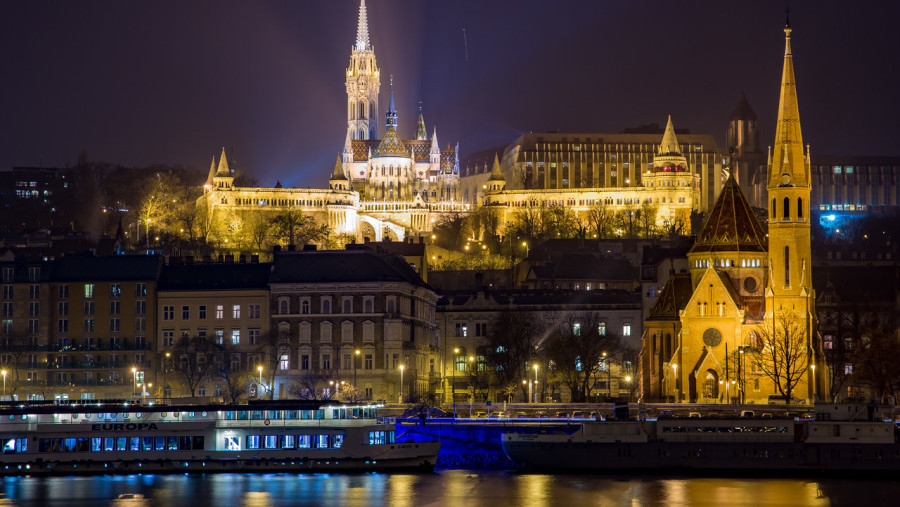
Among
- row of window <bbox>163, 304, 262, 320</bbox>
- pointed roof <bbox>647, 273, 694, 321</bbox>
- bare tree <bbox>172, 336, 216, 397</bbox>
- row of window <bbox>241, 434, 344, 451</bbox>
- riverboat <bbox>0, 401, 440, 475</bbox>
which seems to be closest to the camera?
riverboat <bbox>0, 401, 440, 475</bbox>

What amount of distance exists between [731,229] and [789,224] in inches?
195

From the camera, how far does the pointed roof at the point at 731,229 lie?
140 m

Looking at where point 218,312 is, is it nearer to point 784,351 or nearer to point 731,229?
point 731,229

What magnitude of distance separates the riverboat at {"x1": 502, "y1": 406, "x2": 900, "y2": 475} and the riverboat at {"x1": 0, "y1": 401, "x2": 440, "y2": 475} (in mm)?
7400

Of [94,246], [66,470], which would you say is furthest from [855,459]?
[94,246]

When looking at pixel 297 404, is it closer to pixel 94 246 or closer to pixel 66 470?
pixel 66 470

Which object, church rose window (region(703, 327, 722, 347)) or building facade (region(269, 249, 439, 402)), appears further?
church rose window (region(703, 327, 722, 347))

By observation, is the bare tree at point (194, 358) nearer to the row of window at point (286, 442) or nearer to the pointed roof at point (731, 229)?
the row of window at point (286, 442)

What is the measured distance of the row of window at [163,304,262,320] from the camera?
132 meters

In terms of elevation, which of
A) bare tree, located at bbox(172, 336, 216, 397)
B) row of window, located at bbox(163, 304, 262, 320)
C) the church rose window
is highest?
row of window, located at bbox(163, 304, 262, 320)

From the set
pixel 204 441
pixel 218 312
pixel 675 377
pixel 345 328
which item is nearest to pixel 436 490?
pixel 204 441

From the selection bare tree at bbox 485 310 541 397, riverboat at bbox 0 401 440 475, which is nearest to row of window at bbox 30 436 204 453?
riverboat at bbox 0 401 440 475

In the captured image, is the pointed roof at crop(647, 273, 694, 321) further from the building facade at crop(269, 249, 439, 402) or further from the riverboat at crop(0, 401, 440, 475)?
the riverboat at crop(0, 401, 440, 475)

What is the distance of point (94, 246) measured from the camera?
174250 millimetres
